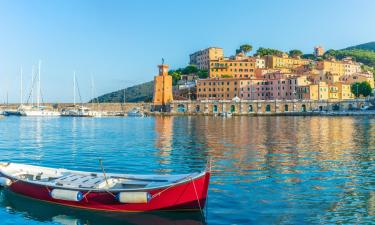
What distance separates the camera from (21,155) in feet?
98.4

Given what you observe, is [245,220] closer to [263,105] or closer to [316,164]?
[316,164]

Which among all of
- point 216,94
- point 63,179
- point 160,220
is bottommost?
point 160,220

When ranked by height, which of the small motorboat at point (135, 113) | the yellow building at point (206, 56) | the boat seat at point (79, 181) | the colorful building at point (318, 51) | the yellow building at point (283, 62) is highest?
the colorful building at point (318, 51)

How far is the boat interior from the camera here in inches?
573

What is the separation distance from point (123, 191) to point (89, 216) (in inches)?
60.2

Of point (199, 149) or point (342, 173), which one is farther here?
point (199, 149)

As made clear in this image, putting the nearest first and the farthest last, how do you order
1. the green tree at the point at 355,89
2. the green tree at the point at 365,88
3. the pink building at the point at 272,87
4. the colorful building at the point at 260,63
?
the green tree at the point at 365,88 < the pink building at the point at 272,87 < the green tree at the point at 355,89 < the colorful building at the point at 260,63

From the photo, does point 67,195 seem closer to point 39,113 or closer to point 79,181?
point 79,181

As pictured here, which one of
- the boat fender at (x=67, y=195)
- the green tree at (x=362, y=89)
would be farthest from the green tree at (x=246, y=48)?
the boat fender at (x=67, y=195)

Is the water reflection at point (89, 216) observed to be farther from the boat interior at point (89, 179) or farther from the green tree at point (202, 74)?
the green tree at point (202, 74)

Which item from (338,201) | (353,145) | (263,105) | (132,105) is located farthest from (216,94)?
(338,201)

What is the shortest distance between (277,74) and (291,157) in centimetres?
10156

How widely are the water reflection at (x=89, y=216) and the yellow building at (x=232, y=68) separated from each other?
392 feet

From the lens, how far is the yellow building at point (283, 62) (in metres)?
144
